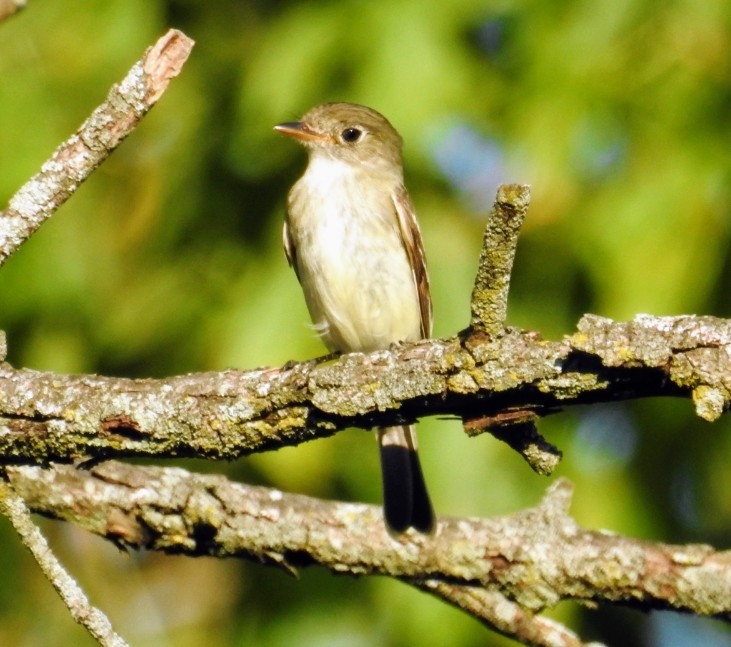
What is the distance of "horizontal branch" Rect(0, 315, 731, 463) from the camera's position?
111 inches

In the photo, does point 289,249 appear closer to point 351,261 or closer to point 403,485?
point 351,261

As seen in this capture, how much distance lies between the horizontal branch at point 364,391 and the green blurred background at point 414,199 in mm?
1257

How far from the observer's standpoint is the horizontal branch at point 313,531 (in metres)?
3.88

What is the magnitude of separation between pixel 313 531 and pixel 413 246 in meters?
1.71

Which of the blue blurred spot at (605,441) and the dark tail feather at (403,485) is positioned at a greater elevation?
the blue blurred spot at (605,441)

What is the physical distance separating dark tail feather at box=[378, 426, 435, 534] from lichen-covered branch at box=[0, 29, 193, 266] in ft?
4.64

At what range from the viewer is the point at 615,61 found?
467 centimetres

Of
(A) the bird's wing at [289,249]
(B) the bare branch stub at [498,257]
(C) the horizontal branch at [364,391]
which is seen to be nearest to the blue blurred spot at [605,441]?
(A) the bird's wing at [289,249]

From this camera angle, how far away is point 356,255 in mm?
5469

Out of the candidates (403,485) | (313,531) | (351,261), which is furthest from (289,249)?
(313,531)

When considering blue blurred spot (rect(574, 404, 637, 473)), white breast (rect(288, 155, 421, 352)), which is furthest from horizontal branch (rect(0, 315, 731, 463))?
blue blurred spot (rect(574, 404, 637, 473))

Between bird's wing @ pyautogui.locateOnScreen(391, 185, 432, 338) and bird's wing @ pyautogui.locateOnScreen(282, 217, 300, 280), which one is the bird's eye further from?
bird's wing @ pyautogui.locateOnScreen(282, 217, 300, 280)

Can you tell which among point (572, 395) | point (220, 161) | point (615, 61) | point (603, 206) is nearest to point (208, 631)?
point (220, 161)

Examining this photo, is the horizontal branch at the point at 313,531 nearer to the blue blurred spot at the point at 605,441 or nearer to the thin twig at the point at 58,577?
the thin twig at the point at 58,577
